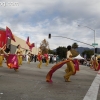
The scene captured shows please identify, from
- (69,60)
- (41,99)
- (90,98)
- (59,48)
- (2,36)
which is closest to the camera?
(41,99)

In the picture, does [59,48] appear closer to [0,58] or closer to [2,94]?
[0,58]

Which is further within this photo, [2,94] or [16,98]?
[2,94]

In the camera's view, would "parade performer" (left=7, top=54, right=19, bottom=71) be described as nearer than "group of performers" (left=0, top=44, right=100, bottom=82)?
No

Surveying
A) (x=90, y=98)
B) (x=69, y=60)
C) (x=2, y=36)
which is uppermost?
(x=2, y=36)

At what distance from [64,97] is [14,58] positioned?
8.58 meters

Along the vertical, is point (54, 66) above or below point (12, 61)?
below

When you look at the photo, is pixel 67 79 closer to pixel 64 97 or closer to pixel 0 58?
pixel 64 97

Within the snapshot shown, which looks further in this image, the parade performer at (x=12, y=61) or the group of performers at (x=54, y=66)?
the parade performer at (x=12, y=61)

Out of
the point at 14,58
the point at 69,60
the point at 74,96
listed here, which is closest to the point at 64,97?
the point at 74,96

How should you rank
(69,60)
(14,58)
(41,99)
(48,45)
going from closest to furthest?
(41,99)
(69,60)
(14,58)
(48,45)

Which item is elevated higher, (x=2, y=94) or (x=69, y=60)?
(x=69, y=60)

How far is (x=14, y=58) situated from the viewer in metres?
15.3

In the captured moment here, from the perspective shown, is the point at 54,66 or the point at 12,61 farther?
the point at 12,61

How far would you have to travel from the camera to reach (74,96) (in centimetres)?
741
